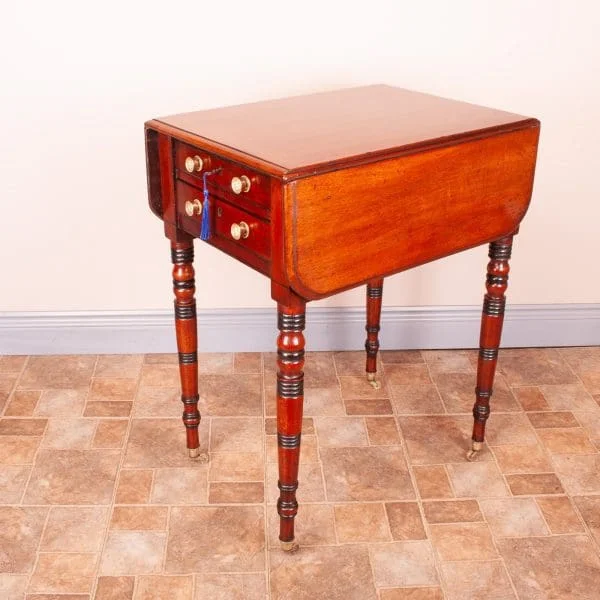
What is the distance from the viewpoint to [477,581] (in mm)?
2176

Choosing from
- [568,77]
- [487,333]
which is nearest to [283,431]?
[487,333]

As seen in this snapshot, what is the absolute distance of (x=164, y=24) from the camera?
2789mm

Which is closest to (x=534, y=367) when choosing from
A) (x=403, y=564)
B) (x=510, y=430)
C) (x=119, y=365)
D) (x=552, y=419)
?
(x=552, y=419)

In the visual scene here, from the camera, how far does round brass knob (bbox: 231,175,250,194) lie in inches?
74.4

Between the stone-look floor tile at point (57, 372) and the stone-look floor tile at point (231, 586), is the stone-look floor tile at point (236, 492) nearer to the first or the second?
the stone-look floor tile at point (231, 586)

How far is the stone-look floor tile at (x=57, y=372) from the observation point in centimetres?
303

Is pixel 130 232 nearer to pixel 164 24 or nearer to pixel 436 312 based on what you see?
pixel 164 24

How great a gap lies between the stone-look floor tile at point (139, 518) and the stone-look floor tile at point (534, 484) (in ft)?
3.25

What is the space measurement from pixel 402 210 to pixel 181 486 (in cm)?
107

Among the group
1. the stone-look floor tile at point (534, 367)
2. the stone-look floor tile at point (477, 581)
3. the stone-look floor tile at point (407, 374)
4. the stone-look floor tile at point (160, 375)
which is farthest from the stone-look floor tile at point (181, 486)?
the stone-look floor tile at point (534, 367)

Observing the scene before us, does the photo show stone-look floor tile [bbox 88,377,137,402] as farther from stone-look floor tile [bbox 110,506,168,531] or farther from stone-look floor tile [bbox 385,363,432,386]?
stone-look floor tile [bbox 385,363,432,386]

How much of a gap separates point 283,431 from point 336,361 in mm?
1090

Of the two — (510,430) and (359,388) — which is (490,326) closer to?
(510,430)

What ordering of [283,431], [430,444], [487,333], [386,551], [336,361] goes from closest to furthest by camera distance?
[283,431], [386,551], [487,333], [430,444], [336,361]
